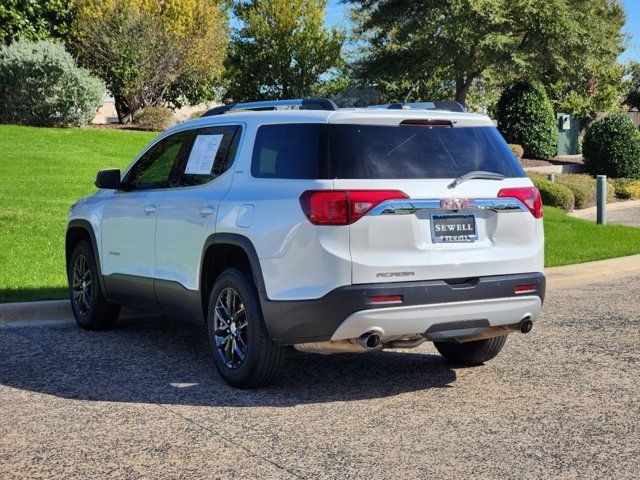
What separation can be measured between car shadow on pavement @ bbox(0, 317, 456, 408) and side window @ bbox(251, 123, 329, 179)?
1.48 m

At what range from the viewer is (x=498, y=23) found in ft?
104

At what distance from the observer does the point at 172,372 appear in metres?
7.02

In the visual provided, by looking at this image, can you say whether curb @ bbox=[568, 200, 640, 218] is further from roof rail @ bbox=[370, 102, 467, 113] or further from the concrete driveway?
roof rail @ bbox=[370, 102, 467, 113]

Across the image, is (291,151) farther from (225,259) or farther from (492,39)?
(492,39)

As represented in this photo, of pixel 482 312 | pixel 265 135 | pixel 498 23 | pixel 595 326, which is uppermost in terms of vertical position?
pixel 498 23

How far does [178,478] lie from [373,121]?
265cm

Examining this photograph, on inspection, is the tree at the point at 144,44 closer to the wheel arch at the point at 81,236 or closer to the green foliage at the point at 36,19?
the green foliage at the point at 36,19

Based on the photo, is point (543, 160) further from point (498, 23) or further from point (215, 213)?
point (215, 213)

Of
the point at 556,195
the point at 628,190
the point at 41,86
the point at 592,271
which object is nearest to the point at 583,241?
the point at 592,271

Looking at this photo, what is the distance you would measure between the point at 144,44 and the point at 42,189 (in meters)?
18.9

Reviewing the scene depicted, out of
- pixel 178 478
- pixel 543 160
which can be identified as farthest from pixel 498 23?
pixel 178 478

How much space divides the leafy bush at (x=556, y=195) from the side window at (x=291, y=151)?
15557 mm

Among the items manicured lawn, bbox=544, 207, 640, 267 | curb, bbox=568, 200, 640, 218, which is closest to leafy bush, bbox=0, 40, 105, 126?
curb, bbox=568, 200, 640, 218

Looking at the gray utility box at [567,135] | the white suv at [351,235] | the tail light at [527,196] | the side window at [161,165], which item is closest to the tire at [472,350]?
the white suv at [351,235]
